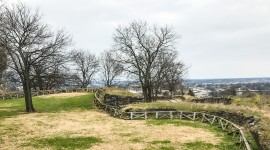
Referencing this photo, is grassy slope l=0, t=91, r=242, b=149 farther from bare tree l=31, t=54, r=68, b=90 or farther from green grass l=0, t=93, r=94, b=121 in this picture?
bare tree l=31, t=54, r=68, b=90

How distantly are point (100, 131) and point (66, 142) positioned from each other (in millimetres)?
4678

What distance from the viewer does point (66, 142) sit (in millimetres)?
21656

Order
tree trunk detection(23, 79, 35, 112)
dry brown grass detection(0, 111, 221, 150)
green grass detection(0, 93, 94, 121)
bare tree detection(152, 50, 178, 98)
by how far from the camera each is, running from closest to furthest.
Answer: dry brown grass detection(0, 111, 221, 150) → tree trunk detection(23, 79, 35, 112) → green grass detection(0, 93, 94, 121) → bare tree detection(152, 50, 178, 98)

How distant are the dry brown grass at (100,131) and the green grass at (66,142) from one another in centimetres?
58

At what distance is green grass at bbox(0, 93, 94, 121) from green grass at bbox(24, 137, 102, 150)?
13.9 m

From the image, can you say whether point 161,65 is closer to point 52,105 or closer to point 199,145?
point 52,105

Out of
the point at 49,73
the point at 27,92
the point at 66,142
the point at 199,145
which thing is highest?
the point at 49,73

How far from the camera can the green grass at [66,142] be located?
20.5 meters

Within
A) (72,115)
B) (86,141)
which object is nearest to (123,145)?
(86,141)

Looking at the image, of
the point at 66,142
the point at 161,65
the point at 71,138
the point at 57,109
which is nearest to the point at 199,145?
the point at 66,142

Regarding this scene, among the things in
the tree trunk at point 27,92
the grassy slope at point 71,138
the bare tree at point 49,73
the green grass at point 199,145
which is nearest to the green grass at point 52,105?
the grassy slope at point 71,138

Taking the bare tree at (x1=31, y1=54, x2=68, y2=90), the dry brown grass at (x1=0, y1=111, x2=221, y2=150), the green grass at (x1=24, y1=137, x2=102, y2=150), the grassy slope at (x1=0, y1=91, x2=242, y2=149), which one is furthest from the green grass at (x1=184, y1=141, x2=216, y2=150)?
the bare tree at (x1=31, y1=54, x2=68, y2=90)

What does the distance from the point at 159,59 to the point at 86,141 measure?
41315 millimetres

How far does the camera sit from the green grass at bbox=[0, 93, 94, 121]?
3793 centimetres
